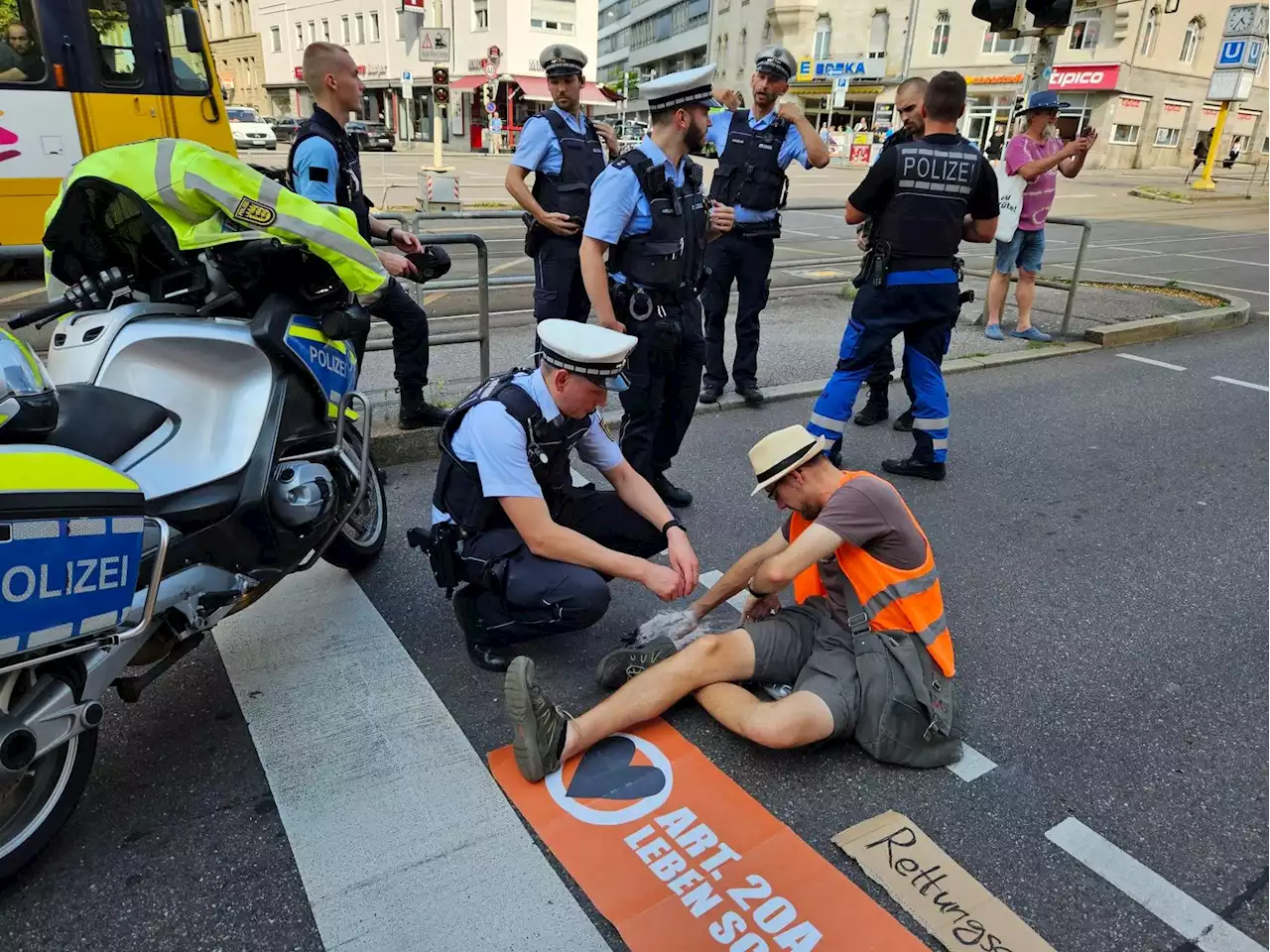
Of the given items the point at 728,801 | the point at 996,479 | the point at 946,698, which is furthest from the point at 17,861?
the point at 996,479

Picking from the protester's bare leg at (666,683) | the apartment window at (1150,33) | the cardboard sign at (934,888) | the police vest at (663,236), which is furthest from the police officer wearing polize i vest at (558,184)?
the apartment window at (1150,33)

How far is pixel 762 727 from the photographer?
260 centimetres

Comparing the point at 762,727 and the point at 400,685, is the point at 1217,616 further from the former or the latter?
the point at 400,685

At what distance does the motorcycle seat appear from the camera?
215cm

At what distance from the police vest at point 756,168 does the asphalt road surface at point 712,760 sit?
2.12 meters

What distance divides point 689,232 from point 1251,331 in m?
7.77

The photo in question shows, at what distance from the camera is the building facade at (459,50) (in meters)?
43.6

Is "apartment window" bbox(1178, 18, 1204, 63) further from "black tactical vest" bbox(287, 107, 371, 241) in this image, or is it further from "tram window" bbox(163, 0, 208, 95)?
"black tactical vest" bbox(287, 107, 371, 241)

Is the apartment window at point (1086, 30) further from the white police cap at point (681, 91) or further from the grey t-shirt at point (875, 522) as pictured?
the grey t-shirt at point (875, 522)

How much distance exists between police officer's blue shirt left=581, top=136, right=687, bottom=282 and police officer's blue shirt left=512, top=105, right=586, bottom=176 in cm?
147

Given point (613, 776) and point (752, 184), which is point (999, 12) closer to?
point (752, 184)

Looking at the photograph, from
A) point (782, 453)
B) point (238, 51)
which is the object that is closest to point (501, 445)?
point (782, 453)

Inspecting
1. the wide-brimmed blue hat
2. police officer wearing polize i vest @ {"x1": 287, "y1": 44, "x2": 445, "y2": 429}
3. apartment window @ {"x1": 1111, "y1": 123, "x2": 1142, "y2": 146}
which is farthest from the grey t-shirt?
apartment window @ {"x1": 1111, "y1": 123, "x2": 1142, "y2": 146}

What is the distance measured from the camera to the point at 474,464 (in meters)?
2.85
